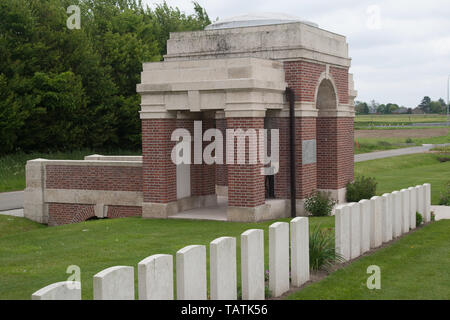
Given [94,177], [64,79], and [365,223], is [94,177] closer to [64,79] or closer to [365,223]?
[365,223]

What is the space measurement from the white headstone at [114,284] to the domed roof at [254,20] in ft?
42.4

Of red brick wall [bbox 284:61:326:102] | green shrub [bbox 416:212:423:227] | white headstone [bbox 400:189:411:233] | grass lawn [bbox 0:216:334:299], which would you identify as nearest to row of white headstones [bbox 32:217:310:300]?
grass lawn [bbox 0:216:334:299]

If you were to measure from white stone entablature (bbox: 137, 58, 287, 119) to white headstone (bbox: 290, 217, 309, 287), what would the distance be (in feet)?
20.2

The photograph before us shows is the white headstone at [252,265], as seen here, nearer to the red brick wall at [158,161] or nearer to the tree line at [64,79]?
the red brick wall at [158,161]

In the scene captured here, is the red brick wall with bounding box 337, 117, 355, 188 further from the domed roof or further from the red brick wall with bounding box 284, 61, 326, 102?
the domed roof

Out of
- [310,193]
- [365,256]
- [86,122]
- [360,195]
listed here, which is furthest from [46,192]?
[86,122]

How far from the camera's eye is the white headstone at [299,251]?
8352mm

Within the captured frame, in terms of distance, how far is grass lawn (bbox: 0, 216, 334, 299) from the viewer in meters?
9.17

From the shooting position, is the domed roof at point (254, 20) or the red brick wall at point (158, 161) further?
the domed roof at point (254, 20)

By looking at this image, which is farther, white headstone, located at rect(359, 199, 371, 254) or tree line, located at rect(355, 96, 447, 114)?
tree line, located at rect(355, 96, 447, 114)

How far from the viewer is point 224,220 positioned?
48.9 feet

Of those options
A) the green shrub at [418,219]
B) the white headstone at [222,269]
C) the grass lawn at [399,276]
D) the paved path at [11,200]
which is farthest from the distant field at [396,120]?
the white headstone at [222,269]

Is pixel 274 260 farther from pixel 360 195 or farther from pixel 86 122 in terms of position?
pixel 86 122
